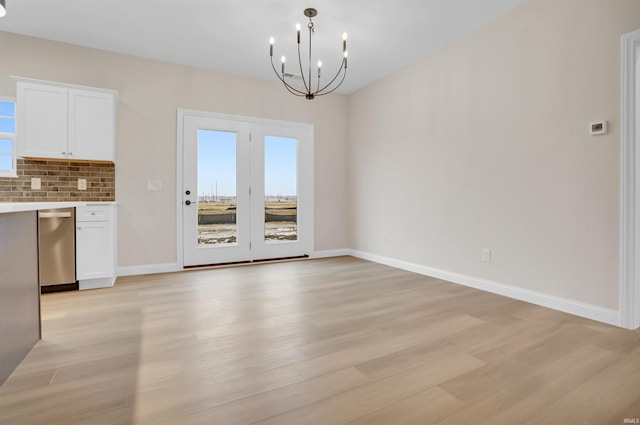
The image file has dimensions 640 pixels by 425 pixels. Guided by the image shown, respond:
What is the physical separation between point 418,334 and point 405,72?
3467 millimetres

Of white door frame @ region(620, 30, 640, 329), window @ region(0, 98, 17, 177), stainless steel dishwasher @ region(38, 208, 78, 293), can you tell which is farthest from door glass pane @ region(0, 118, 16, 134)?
white door frame @ region(620, 30, 640, 329)

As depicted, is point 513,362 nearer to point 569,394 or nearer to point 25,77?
point 569,394

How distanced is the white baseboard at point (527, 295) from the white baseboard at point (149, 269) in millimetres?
3070

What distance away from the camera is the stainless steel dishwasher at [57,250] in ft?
10.3

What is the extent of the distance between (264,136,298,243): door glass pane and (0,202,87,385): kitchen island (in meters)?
3.01

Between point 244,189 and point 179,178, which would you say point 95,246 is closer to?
point 179,178

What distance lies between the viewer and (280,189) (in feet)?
16.2

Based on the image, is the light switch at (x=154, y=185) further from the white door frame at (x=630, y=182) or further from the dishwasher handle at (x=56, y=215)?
the white door frame at (x=630, y=182)

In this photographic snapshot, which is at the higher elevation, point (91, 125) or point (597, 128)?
point (91, 125)

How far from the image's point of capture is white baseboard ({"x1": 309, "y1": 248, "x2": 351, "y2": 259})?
17.0 ft

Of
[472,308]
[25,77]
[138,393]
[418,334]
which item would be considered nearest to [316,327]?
[418,334]

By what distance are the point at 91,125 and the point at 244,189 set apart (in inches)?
76.5

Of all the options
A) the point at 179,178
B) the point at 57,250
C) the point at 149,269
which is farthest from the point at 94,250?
the point at 179,178

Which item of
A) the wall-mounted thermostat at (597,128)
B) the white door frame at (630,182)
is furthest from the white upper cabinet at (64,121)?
the white door frame at (630,182)
